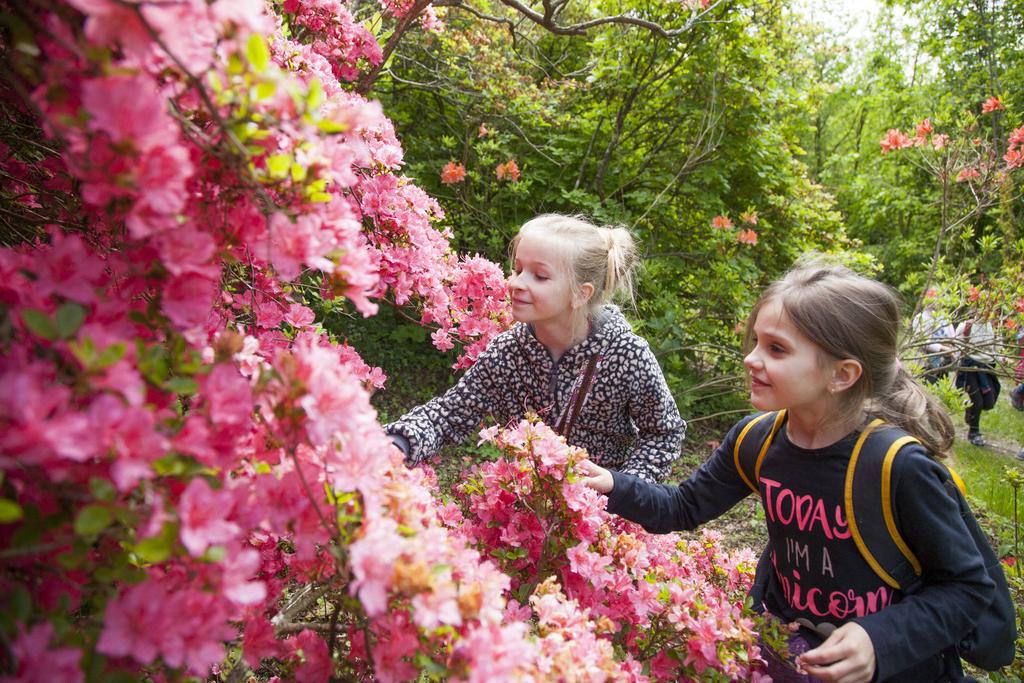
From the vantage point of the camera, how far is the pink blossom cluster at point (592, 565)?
1.52 metres

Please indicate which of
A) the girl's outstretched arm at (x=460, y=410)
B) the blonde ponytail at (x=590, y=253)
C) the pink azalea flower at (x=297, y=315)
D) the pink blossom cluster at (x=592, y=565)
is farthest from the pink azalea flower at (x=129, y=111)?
the blonde ponytail at (x=590, y=253)

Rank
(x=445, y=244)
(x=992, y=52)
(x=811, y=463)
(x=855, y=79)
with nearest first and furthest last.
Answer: (x=811, y=463) → (x=445, y=244) → (x=992, y=52) → (x=855, y=79)

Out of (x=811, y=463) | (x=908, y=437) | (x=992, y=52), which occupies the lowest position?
(x=811, y=463)

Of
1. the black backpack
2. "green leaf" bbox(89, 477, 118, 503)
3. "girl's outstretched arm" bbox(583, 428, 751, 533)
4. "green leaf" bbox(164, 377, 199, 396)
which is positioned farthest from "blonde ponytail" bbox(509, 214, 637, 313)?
"green leaf" bbox(89, 477, 118, 503)

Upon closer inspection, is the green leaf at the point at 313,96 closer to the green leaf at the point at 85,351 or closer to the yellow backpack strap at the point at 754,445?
the green leaf at the point at 85,351

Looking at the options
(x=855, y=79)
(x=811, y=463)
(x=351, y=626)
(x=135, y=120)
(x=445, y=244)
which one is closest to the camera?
(x=135, y=120)

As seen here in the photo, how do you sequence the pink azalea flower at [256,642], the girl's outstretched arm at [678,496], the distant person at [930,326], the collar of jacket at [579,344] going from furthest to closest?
the distant person at [930,326], the collar of jacket at [579,344], the girl's outstretched arm at [678,496], the pink azalea flower at [256,642]

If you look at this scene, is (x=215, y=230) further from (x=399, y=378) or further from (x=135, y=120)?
(x=399, y=378)

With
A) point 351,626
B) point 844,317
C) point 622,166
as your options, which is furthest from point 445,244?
point 622,166

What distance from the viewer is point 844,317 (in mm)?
1844

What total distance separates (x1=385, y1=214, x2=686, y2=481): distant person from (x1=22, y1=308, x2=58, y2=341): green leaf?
167 cm

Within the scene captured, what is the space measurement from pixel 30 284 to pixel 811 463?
1.84 meters

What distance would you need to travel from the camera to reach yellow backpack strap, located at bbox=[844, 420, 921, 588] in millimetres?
1665

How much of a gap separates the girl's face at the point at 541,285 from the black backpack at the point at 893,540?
3.63ft
